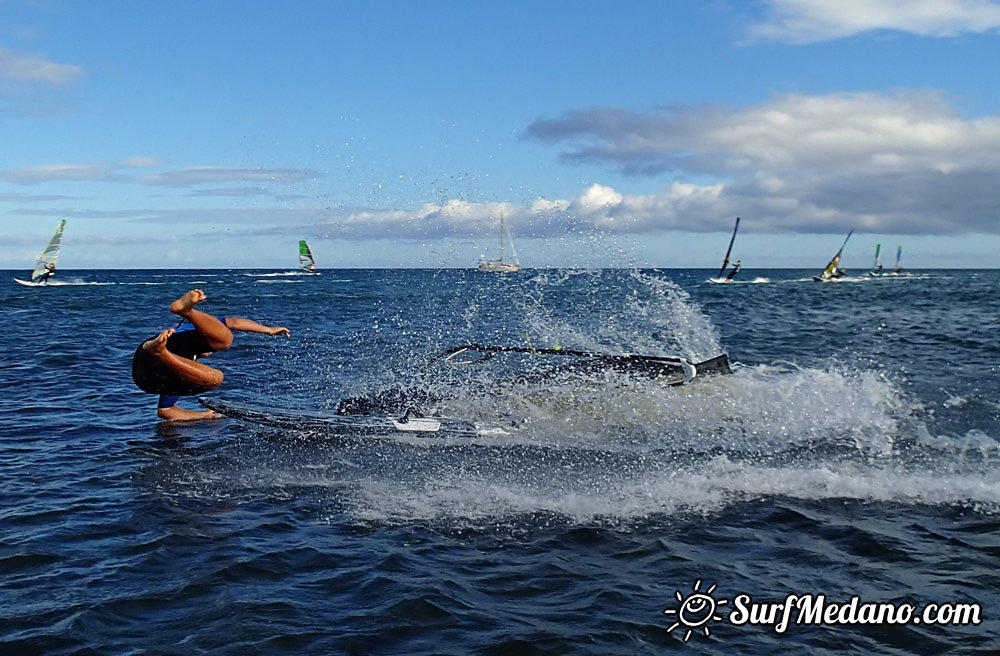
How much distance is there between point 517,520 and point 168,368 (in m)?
5.19

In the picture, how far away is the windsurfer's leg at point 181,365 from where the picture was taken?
32.9ft

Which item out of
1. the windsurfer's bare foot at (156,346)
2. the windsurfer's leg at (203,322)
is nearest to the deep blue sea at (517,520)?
the windsurfer's bare foot at (156,346)

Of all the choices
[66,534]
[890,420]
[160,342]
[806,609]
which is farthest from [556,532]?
[890,420]

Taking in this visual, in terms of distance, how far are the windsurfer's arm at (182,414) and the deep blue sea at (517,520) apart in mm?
368

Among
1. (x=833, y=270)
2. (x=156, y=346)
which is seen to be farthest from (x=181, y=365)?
(x=833, y=270)

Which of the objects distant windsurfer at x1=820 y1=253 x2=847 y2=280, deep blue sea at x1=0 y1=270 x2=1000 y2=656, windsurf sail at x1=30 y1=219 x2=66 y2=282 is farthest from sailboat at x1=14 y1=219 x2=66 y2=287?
distant windsurfer at x1=820 y1=253 x2=847 y2=280

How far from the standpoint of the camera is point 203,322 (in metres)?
9.59

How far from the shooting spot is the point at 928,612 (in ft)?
18.9

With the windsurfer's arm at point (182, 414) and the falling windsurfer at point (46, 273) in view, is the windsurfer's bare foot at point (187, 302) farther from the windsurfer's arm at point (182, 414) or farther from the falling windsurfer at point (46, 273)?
the falling windsurfer at point (46, 273)

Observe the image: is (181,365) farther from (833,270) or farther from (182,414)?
(833,270)

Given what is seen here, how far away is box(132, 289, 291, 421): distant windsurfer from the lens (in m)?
9.99

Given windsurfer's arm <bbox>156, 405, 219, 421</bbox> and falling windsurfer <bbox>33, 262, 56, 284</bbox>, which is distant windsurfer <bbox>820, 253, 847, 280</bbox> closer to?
falling windsurfer <bbox>33, 262, 56, 284</bbox>

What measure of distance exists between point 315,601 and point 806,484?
5.52 metres

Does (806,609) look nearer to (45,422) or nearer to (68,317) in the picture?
(45,422)
